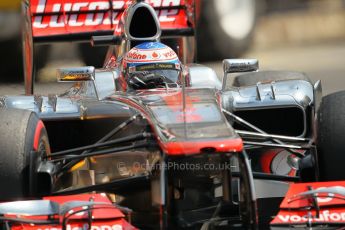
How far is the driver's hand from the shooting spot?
24.5ft

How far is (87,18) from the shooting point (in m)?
9.88

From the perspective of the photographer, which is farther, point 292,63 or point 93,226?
point 292,63

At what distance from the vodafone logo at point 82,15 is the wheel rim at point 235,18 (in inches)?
191

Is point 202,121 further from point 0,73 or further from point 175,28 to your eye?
point 0,73

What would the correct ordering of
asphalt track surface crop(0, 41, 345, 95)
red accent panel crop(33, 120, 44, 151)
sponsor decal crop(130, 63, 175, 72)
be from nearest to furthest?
red accent panel crop(33, 120, 44, 151) → sponsor decal crop(130, 63, 175, 72) → asphalt track surface crop(0, 41, 345, 95)

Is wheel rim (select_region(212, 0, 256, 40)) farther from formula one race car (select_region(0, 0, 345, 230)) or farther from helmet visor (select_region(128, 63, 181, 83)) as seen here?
helmet visor (select_region(128, 63, 181, 83))

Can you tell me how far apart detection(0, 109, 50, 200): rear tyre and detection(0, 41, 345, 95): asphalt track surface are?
19.3 feet

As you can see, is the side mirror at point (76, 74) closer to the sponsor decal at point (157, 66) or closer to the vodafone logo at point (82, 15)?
the sponsor decal at point (157, 66)

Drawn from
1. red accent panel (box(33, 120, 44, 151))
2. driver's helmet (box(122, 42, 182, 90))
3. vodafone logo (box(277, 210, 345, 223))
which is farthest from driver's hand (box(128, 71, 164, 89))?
vodafone logo (box(277, 210, 345, 223))

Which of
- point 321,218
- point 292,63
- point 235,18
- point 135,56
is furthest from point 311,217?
point 235,18

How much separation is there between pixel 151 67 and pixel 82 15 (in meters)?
2.42

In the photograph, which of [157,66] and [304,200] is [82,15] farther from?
[304,200]

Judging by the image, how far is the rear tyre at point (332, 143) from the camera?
6434 mm

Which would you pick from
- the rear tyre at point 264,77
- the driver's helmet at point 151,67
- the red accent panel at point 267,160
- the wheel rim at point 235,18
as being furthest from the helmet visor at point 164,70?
the wheel rim at point 235,18
